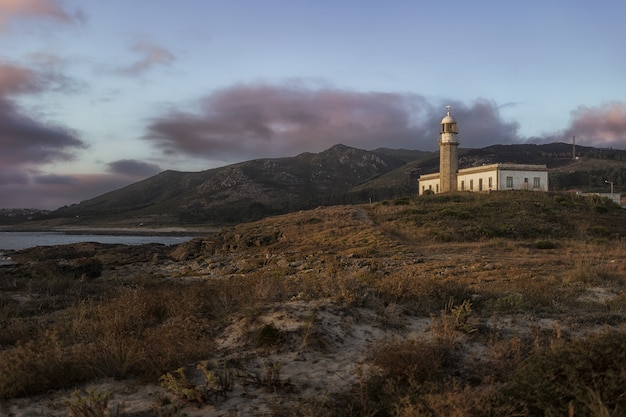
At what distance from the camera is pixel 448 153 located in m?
62.5

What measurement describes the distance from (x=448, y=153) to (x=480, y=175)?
5.15m

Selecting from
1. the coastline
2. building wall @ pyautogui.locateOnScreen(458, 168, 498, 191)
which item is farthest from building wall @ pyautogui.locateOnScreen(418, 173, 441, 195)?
the coastline

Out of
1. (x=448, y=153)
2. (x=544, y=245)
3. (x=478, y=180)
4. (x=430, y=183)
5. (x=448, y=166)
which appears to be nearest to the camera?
(x=544, y=245)

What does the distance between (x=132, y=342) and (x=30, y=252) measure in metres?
51.5

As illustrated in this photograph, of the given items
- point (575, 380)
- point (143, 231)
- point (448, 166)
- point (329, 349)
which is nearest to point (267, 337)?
point (329, 349)

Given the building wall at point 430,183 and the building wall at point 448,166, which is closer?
the building wall at point 448,166

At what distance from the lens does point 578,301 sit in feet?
35.5

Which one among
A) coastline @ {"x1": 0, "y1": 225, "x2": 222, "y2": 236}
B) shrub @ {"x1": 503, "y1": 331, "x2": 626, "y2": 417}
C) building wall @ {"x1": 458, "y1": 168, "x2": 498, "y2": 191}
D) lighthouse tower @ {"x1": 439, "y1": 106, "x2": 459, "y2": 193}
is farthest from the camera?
coastline @ {"x1": 0, "y1": 225, "x2": 222, "y2": 236}

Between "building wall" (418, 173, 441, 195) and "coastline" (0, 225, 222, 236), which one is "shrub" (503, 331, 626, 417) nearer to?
"building wall" (418, 173, 441, 195)

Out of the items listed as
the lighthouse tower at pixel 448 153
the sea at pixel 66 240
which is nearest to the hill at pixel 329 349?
the lighthouse tower at pixel 448 153

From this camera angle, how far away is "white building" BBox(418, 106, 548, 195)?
190 ft

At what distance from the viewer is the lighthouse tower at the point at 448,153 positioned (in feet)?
202

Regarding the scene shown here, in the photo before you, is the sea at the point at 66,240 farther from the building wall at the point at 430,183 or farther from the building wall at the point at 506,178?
the building wall at the point at 506,178

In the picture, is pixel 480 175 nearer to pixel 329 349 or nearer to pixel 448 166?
pixel 448 166
